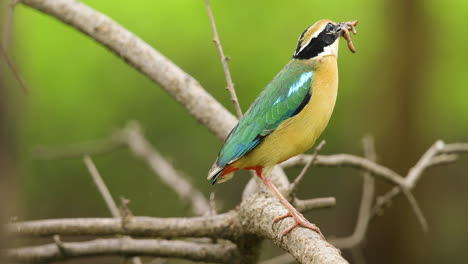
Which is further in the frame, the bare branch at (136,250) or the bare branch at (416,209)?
the bare branch at (416,209)

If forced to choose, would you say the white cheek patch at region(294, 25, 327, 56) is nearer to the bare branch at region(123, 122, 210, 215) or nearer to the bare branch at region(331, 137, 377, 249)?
the bare branch at region(331, 137, 377, 249)

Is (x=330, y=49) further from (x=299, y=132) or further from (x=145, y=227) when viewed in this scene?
(x=145, y=227)

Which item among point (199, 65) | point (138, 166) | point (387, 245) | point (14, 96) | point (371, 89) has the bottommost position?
point (14, 96)

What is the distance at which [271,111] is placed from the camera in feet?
13.5

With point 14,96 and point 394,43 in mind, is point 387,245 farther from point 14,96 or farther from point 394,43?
point 14,96

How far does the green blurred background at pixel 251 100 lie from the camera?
9.74 meters

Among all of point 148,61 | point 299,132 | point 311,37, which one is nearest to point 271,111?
point 299,132

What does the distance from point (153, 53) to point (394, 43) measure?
17.0ft

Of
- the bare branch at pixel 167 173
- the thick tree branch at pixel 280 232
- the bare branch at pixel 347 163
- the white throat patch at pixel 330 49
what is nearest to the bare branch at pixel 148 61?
the bare branch at pixel 347 163

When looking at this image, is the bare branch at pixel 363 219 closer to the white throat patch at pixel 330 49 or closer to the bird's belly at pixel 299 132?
the white throat patch at pixel 330 49

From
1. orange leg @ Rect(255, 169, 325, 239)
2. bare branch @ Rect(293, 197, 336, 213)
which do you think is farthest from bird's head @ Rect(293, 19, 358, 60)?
bare branch @ Rect(293, 197, 336, 213)

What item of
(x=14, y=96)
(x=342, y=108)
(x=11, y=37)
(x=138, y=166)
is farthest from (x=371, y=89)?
(x=14, y=96)

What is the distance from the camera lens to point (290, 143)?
400 centimetres

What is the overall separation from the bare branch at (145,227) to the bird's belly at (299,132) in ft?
1.57
